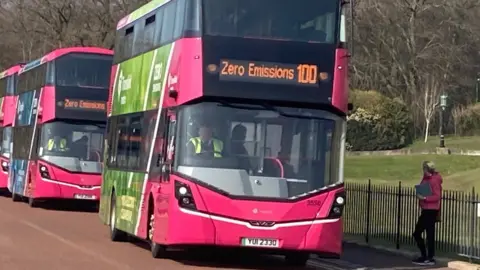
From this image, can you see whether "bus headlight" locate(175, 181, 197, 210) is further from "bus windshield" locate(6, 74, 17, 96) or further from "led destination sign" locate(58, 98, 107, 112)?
"bus windshield" locate(6, 74, 17, 96)

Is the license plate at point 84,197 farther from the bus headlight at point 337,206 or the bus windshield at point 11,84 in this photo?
the bus headlight at point 337,206

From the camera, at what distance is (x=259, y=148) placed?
612 inches

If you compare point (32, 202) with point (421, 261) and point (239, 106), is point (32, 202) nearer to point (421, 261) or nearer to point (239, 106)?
point (421, 261)

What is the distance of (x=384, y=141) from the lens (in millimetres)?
66375

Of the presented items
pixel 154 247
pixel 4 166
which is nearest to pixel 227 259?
pixel 154 247

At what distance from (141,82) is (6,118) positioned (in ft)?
70.4

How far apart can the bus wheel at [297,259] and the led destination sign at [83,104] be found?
1255 cm

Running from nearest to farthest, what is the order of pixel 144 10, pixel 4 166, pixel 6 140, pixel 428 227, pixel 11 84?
pixel 428 227, pixel 144 10, pixel 4 166, pixel 6 140, pixel 11 84

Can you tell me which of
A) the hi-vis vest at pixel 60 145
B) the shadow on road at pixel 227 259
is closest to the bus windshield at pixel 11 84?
the hi-vis vest at pixel 60 145

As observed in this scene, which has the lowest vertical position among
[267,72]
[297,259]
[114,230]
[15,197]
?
[297,259]

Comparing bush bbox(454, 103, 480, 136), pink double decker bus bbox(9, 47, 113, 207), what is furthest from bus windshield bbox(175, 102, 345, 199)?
bush bbox(454, 103, 480, 136)

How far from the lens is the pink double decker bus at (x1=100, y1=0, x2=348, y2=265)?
15.4 metres

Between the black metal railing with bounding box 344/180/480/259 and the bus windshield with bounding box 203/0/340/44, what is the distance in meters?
4.52

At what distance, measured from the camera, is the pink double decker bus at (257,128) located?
15375 millimetres
